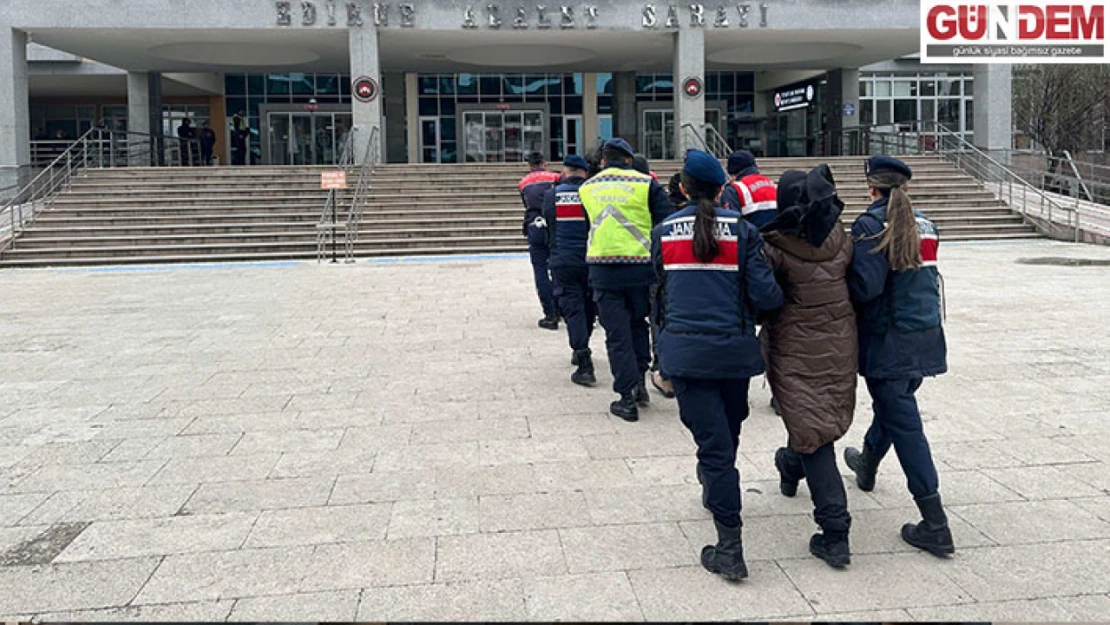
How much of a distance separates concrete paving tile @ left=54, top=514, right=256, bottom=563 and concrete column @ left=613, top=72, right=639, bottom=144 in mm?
30636

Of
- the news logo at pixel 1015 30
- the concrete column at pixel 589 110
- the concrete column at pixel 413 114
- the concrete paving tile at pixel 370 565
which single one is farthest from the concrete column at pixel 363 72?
the concrete paving tile at pixel 370 565

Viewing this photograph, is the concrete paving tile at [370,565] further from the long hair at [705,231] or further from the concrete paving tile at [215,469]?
the long hair at [705,231]

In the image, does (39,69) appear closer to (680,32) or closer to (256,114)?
(256,114)

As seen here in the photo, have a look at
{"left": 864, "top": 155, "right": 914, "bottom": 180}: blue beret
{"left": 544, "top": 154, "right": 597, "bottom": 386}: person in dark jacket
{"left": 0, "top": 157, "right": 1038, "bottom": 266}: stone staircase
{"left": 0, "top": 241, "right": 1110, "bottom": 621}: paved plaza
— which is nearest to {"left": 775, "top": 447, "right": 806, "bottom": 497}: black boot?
{"left": 0, "top": 241, "right": 1110, "bottom": 621}: paved plaza

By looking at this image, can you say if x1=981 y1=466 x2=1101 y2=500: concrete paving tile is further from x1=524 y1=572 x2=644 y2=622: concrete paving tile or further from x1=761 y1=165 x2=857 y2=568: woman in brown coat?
x1=524 y1=572 x2=644 y2=622: concrete paving tile

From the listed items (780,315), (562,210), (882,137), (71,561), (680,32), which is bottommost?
(71,561)

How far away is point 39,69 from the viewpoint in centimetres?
3042

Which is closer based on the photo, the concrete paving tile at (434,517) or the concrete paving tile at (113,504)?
the concrete paving tile at (434,517)

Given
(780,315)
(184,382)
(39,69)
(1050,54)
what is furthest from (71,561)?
(39,69)

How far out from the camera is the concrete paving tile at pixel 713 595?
330 cm

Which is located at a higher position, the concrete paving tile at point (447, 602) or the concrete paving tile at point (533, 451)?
the concrete paving tile at point (533, 451)

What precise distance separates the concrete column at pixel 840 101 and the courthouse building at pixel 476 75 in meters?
0.07

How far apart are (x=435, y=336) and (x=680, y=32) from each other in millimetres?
18429

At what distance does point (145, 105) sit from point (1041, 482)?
32150mm
